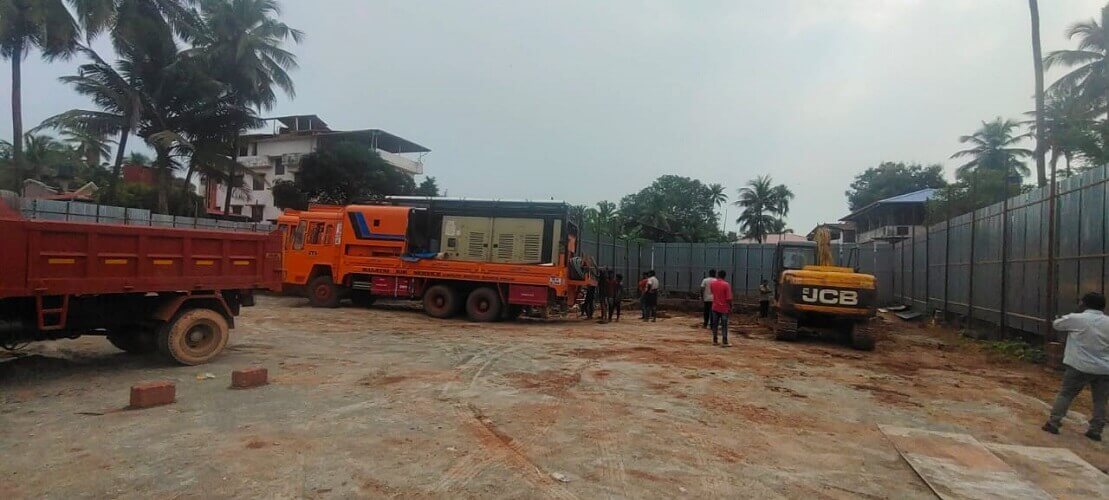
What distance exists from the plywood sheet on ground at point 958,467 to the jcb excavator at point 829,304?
6.54m

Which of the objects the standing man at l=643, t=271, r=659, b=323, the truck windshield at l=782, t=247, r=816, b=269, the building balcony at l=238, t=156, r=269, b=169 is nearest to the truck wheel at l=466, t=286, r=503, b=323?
the standing man at l=643, t=271, r=659, b=323

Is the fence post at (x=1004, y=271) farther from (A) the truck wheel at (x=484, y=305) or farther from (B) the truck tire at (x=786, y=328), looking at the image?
(A) the truck wheel at (x=484, y=305)

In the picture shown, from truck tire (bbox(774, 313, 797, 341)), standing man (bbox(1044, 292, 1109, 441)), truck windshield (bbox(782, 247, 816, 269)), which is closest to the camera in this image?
standing man (bbox(1044, 292, 1109, 441))

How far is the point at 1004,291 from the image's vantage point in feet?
41.5

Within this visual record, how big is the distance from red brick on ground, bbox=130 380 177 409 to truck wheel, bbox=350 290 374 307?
11.7 metres

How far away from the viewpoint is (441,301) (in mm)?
16438

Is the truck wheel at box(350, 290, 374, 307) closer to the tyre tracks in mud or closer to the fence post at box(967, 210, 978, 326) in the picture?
the tyre tracks in mud

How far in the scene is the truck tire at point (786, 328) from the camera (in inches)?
515

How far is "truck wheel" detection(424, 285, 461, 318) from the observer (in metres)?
16.3

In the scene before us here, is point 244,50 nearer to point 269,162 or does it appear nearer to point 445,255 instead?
point 445,255

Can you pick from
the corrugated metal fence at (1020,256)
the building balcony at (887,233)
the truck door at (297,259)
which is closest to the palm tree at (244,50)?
the truck door at (297,259)

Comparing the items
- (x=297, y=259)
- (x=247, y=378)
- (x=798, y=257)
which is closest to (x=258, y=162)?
(x=297, y=259)

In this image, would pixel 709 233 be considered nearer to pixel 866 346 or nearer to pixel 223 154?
pixel 223 154

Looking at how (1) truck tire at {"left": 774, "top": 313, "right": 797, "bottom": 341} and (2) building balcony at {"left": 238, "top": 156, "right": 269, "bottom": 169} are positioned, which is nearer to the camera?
(1) truck tire at {"left": 774, "top": 313, "right": 797, "bottom": 341}
